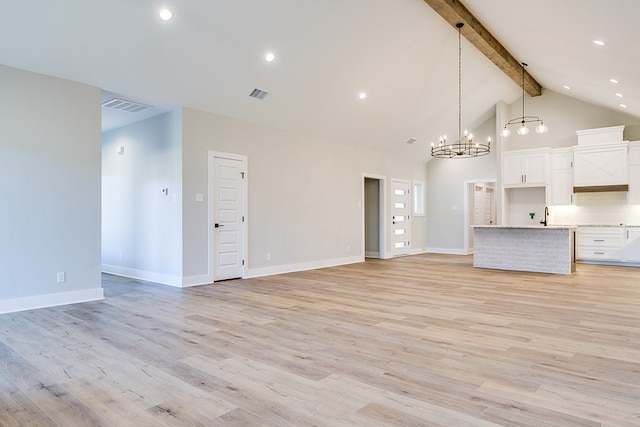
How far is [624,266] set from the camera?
8.23m

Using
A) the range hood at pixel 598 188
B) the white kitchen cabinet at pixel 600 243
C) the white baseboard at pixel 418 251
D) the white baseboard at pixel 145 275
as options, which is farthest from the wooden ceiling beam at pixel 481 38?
the white baseboard at pixel 145 275

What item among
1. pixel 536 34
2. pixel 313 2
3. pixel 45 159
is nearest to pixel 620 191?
pixel 536 34

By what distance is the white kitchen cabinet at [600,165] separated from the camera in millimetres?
8258

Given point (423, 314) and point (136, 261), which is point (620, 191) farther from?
point (136, 261)

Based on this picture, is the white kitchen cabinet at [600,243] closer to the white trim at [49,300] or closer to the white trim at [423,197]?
the white trim at [423,197]

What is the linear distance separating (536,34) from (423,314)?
4.58m

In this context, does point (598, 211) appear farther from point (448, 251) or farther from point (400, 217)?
point (400, 217)

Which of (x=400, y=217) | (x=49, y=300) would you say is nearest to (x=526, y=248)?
(x=400, y=217)

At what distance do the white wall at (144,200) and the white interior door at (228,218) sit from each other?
609 mm

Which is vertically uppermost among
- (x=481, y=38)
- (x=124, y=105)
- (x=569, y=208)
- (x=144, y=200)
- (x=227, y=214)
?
(x=481, y=38)

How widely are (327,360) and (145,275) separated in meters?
4.77

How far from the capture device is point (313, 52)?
18.9 ft

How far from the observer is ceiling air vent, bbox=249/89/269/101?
20.3 feet

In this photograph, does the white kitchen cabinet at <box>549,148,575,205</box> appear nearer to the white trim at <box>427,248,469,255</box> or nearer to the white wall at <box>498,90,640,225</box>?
the white wall at <box>498,90,640,225</box>
